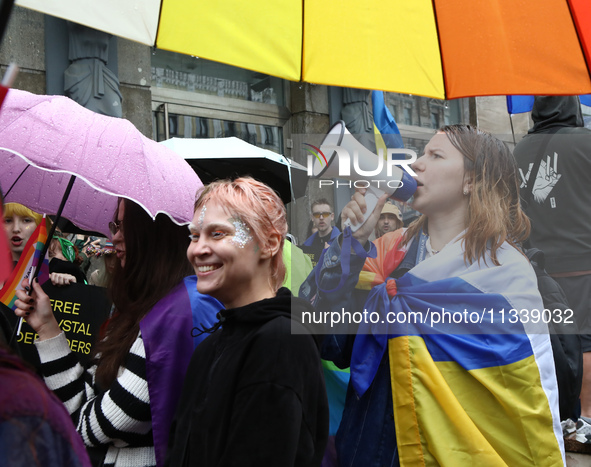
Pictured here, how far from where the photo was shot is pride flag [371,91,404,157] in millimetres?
2537

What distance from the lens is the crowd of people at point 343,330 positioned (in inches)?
76.3

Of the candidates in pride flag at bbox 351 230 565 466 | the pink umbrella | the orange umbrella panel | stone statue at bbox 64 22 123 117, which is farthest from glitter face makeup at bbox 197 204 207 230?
stone statue at bbox 64 22 123 117

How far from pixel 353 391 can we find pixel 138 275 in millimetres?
918

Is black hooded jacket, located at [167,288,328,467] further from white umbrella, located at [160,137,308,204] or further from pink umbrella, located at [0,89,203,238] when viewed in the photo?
white umbrella, located at [160,137,308,204]

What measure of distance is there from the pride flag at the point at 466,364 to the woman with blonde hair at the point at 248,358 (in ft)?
1.44

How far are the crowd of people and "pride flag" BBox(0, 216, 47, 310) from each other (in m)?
0.22

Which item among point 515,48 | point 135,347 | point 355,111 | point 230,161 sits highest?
point 355,111

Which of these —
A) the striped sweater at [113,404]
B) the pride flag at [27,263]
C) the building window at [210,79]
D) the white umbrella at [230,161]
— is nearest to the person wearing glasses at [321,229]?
the striped sweater at [113,404]

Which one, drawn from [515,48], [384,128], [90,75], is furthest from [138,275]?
[90,75]

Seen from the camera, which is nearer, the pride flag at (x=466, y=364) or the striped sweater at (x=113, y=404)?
the striped sweater at (x=113, y=404)

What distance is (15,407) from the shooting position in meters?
0.91

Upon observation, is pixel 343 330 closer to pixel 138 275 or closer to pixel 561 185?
pixel 138 275

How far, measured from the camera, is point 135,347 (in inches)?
87.3

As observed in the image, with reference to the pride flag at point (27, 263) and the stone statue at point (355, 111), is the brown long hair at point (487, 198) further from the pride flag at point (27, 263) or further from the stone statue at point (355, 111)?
the stone statue at point (355, 111)
